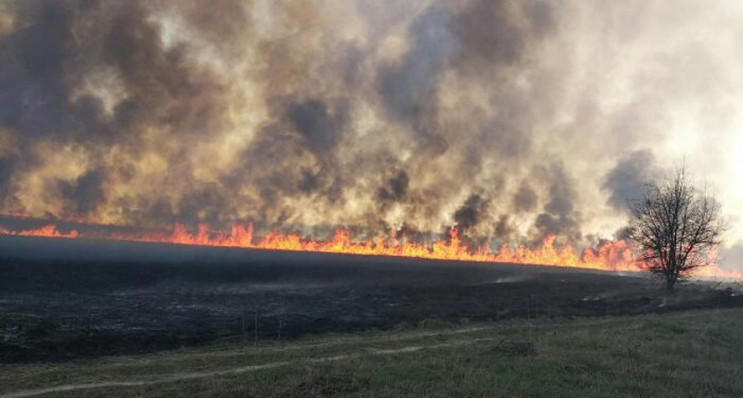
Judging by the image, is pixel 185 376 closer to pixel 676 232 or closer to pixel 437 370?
pixel 437 370

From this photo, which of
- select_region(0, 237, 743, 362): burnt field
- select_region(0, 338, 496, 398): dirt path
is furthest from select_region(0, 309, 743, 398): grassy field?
select_region(0, 237, 743, 362): burnt field

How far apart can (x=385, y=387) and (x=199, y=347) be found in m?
21.3

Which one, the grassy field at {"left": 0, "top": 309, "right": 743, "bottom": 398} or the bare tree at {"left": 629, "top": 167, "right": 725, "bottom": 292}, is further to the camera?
the bare tree at {"left": 629, "top": 167, "right": 725, "bottom": 292}

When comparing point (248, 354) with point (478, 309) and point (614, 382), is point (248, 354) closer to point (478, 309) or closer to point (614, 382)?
point (614, 382)

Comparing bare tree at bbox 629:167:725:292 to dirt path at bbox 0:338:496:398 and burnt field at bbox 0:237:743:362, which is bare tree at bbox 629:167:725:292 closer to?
burnt field at bbox 0:237:743:362

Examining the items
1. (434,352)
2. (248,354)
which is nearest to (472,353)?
(434,352)

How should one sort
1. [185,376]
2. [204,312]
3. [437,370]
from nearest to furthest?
1. [437,370]
2. [185,376]
3. [204,312]

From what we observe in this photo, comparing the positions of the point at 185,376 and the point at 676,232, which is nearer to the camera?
the point at 185,376

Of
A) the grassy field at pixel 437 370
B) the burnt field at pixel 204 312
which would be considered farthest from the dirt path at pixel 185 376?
the burnt field at pixel 204 312

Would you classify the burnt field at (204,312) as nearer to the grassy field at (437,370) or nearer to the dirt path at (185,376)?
the grassy field at (437,370)

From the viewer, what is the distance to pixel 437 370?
2102cm

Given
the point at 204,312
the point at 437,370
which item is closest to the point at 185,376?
the point at 437,370

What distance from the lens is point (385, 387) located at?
1819 centimetres

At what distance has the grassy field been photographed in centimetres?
1828
